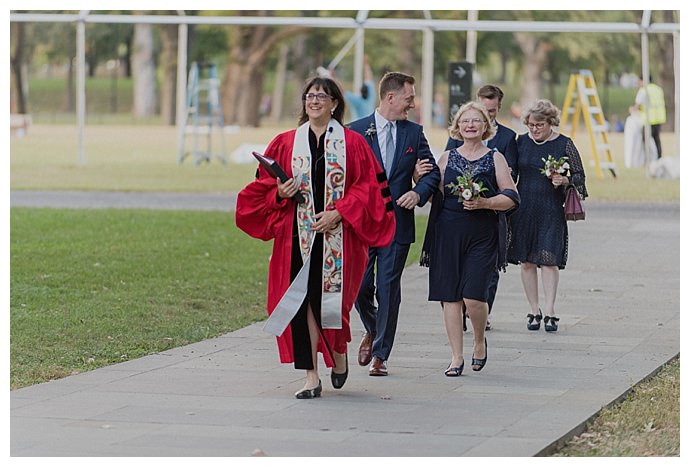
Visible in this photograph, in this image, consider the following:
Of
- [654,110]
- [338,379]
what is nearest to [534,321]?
[338,379]

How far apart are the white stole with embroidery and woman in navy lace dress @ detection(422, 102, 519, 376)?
37.3 inches

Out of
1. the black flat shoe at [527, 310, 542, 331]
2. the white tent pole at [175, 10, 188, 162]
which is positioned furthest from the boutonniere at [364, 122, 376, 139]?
the white tent pole at [175, 10, 188, 162]

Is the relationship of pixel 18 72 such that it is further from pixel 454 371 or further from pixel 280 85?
pixel 454 371

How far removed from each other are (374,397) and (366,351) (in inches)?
→ 36.9

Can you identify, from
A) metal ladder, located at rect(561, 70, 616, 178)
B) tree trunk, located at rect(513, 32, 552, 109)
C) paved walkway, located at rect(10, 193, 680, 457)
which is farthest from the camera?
tree trunk, located at rect(513, 32, 552, 109)

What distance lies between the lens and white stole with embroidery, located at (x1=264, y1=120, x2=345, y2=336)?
7.41 m

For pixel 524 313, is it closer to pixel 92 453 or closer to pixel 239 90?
pixel 92 453

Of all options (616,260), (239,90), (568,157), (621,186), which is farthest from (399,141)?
(239,90)

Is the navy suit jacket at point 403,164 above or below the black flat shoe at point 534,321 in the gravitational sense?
above

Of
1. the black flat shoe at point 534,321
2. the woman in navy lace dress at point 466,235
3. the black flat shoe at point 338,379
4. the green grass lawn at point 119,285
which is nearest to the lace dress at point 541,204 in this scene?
the black flat shoe at point 534,321

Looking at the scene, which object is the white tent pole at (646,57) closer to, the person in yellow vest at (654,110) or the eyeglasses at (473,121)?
the person in yellow vest at (654,110)

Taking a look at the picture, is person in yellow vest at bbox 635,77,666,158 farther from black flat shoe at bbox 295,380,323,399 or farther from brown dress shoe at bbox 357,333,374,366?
black flat shoe at bbox 295,380,323,399

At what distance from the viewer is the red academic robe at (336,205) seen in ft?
24.5

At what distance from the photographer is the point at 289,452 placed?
6.02 metres
